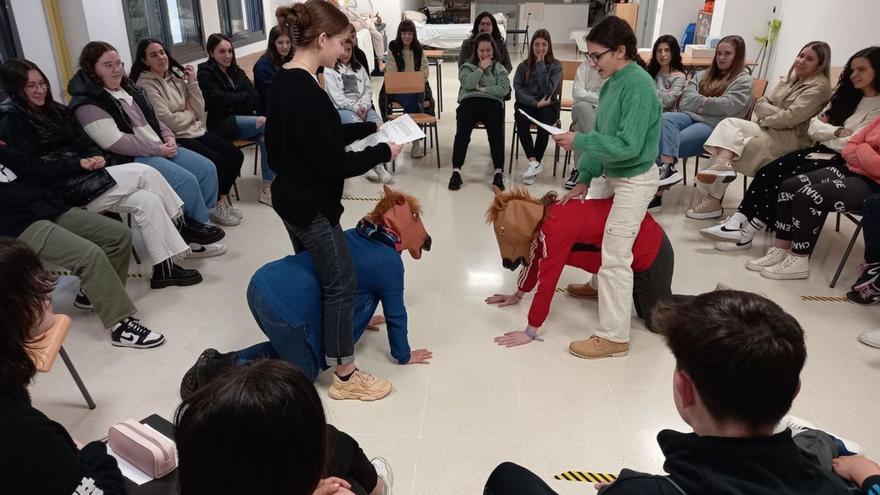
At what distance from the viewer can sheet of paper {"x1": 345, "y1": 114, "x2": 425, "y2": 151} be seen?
2.25 meters

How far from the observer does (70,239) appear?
2.54 m

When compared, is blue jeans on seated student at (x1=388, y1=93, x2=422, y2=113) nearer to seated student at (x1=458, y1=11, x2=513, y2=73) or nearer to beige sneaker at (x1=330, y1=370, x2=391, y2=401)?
seated student at (x1=458, y1=11, x2=513, y2=73)

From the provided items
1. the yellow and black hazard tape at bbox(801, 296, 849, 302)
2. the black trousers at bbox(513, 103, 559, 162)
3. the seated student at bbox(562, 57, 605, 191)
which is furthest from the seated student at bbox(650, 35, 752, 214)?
the yellow and black hazard tape at bbox(801, 296, 849, 302)

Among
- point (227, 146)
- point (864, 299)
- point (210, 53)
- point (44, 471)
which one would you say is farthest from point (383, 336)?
point (210, 53)

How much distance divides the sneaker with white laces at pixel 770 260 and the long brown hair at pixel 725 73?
1445mm

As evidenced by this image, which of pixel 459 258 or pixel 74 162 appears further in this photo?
pixel 459 258

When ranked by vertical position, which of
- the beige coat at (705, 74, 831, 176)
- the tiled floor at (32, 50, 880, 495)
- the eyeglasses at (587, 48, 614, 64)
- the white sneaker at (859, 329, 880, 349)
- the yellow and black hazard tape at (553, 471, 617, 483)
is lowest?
the yellow and black hazard tape at (553, 471, 617, 483)

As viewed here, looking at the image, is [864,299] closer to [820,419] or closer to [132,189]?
[820,419]

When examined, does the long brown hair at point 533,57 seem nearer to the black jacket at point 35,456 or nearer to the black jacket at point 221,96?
the black jacket at point 221,96

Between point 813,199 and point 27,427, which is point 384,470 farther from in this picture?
point 813,199

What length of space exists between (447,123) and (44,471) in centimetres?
599

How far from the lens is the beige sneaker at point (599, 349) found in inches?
100

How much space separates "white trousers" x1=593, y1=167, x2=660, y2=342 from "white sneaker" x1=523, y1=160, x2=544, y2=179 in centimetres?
237

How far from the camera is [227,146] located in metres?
4.11
